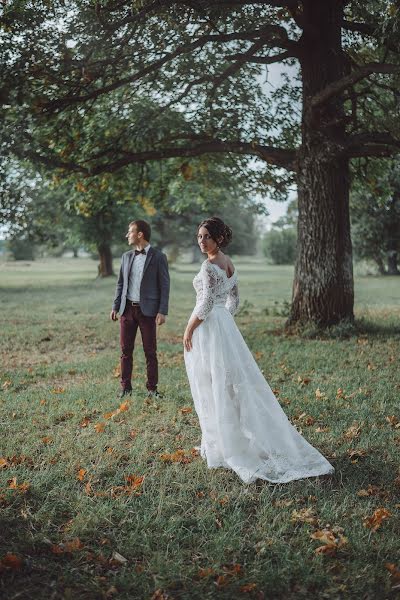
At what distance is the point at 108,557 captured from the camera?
3643 mm

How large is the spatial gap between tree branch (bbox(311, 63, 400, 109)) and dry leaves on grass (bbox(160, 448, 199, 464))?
6998 millimetres

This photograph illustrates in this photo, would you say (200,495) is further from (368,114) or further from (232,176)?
(232,176)

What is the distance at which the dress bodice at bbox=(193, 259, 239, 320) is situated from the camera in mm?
5031

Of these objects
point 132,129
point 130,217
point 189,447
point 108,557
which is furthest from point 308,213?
point 130,217

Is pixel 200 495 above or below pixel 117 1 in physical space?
below

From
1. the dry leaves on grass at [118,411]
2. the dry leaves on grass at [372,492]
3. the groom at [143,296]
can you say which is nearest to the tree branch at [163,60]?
the groom at [143,296]

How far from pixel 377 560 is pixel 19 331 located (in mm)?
12082

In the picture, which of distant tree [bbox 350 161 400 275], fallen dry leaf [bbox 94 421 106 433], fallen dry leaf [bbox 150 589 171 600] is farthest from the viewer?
distant tree [bbox 350 161 400 275]

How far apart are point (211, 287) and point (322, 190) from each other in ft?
25.0

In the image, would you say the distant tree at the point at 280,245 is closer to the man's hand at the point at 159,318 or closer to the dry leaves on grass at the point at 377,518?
the man's hand at the point at 159,318

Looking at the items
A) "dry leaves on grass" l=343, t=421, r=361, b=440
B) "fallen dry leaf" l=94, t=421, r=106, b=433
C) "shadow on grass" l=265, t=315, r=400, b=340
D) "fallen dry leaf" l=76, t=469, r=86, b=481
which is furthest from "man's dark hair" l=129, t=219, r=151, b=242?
"shadow on grass" l=265, t=315, r=400, b=340

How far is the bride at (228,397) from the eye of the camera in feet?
Answer: 16.1

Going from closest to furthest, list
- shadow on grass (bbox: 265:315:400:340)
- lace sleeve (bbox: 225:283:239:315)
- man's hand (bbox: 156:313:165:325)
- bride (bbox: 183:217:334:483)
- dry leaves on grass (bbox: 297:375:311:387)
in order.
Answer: bride (bbox: 183:217:334:483), lace sleeve (bbox: 225:283:239:315), man's hand (bbox: 156:313:165:325), dry leaves on grass (bbox: 297:375:311:387), shadow on grass (bbox: 265:315:400:340)

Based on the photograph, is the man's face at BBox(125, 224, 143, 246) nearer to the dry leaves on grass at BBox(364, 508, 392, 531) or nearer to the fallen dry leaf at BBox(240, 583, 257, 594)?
the dry leaves on grass at BBox(364, 508, 392, 531)
